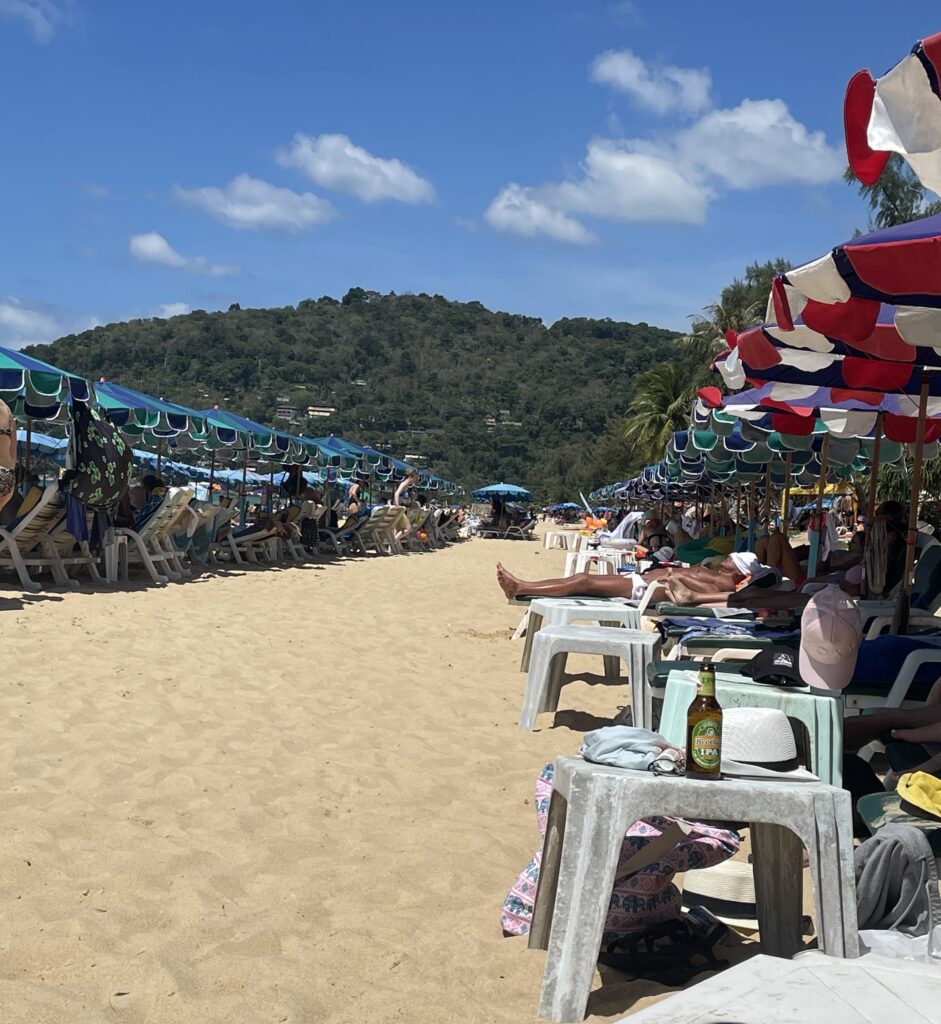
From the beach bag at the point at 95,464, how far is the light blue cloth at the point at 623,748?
26.0 ft

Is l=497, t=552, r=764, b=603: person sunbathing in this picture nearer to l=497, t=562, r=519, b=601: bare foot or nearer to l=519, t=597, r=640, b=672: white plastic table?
l=497, t=562, r=519, b=601: bare foot

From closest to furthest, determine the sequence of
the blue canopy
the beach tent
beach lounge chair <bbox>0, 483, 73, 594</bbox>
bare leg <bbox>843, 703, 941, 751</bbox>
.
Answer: bare leg <bbox>843, 703, 941, 751</bbox>, beach lounge chair <bbox>0, 483, 73, 594</bbox>, the beach tent, the blue canopy

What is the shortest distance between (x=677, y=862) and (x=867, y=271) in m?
1.57

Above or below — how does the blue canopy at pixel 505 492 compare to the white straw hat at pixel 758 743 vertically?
above

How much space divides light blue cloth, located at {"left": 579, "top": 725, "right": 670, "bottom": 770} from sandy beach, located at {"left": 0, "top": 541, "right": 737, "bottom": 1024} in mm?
530

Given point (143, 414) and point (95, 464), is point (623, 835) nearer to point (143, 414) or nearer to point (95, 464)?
point (95, 464)

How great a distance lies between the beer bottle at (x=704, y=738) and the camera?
215 cm

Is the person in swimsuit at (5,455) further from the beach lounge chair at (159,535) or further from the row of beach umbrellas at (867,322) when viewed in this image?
the beach lounge chair at (159,535)

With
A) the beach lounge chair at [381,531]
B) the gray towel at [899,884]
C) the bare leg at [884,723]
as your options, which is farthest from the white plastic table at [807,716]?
the beach lounge chair at [381,531]

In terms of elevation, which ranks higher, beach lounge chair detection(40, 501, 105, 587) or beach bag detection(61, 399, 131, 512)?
beach bag detection(61, 399, 131, 512)

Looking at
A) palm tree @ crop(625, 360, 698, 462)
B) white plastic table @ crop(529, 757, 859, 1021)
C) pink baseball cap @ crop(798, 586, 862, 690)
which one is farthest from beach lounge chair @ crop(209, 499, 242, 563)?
palm tree @ crop(625, 360, 698, 462)

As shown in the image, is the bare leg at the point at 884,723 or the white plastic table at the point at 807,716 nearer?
the white plastic table at the point at 807,716

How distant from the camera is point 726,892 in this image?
9.25 feet

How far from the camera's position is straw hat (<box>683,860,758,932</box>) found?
280cm
